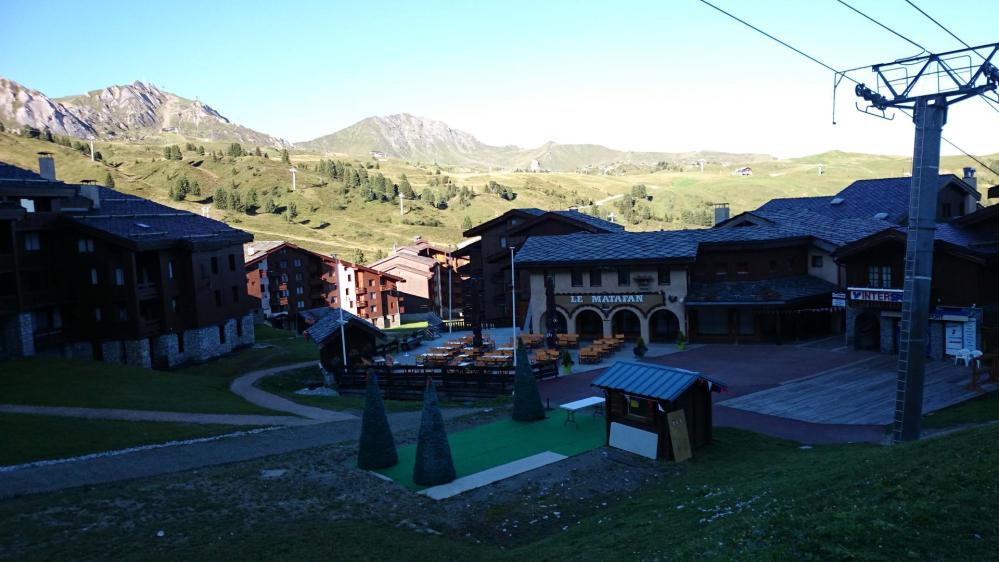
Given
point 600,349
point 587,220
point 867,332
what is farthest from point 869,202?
point 600,349

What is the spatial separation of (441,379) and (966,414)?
23594mm

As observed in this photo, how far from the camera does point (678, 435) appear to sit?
72.0 feet

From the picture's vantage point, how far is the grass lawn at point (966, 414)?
23.8m

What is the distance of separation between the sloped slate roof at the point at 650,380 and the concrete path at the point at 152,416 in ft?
47.4

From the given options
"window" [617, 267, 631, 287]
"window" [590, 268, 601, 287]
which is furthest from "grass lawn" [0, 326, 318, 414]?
"window" [617, 267, 631, 287]

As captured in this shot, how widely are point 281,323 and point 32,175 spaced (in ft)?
138

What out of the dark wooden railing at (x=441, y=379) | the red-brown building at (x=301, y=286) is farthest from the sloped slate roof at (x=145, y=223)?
the red-brown building at (x=301, y=286)

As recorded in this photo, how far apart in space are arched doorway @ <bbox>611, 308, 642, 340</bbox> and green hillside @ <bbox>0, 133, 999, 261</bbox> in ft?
242

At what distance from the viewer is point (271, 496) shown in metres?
19.5

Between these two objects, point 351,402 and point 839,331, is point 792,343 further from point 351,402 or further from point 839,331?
point 351,402

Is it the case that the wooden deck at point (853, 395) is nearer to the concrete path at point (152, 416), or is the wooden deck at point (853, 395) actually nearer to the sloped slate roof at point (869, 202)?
the concrete path at point (152, 416)

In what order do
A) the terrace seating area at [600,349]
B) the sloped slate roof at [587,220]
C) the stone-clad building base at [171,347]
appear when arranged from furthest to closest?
the sloped slate roof at [587,220], the stone-clad building base at [171,347], the terrace seating area at [600,349]

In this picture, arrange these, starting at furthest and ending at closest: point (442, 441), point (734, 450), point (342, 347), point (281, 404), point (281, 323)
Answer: point (281, 323) < point (342, 347) < point (281, 404) < point (734, 450) < point (442, 441)

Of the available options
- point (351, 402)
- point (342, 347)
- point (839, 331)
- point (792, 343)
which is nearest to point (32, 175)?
point (342, 347)
